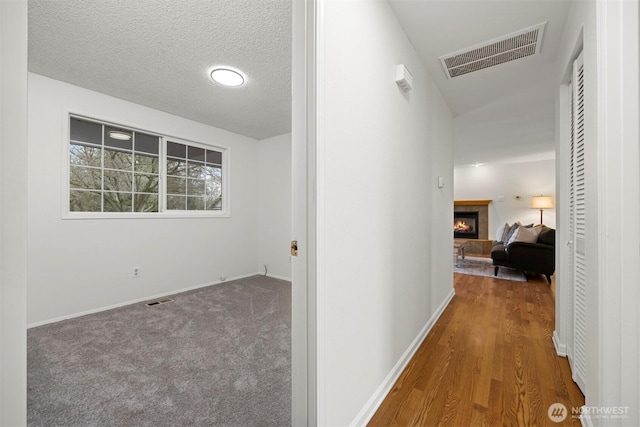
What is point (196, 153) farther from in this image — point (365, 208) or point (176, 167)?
point (365, 208)

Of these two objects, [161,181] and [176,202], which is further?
[176,202]

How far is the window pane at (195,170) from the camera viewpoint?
3729 mm

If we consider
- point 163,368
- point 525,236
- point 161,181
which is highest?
point 161,181

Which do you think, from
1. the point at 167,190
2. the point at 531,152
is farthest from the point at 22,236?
the point at 531,152

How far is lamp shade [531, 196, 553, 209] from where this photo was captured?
6.04 meters

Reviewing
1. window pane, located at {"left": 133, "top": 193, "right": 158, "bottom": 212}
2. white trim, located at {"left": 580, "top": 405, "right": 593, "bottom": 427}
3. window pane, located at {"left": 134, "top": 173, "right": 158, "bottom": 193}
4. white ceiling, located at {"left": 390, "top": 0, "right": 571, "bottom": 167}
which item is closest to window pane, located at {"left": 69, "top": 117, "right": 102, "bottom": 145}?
window pane, located at {"left": 134, "top": 173, "right": 158, "bottom": 193}

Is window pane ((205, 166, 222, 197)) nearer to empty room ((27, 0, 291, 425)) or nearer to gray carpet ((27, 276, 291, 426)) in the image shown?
empty room ((27, 0, 291, 425))

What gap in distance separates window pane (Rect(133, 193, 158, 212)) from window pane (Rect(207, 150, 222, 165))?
945mm

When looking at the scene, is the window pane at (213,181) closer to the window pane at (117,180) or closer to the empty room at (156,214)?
the empty room at (156,214)

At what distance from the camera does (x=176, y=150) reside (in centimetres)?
354

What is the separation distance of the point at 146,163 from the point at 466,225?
7.54 meters

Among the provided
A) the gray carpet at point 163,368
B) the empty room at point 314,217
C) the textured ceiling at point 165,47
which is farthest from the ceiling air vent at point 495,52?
the gray carpet at point 163,368

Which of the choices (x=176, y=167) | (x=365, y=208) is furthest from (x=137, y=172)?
(x=365, y=208)

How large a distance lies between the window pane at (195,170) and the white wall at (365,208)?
306 cm
